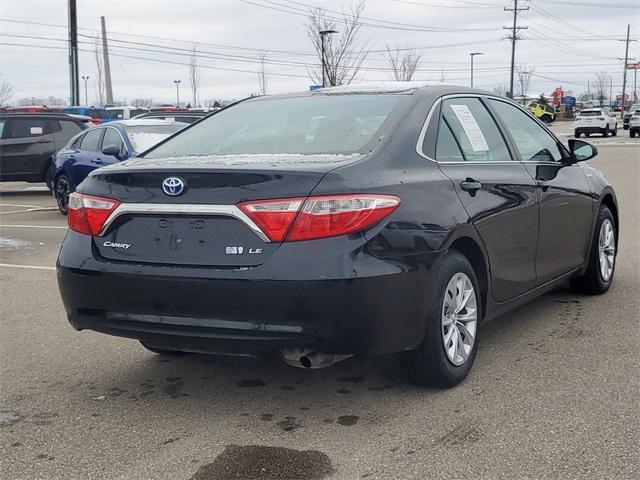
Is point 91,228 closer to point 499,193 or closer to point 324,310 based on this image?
point 324,310

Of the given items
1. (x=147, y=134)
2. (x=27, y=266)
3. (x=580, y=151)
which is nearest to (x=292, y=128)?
(x=580, y=151)

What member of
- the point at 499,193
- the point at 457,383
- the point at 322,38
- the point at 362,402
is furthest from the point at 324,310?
the point at 322,38

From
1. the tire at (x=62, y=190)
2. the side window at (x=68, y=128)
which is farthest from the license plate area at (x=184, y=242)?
the side window at (x=68, y=128)

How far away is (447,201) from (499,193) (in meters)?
0.68

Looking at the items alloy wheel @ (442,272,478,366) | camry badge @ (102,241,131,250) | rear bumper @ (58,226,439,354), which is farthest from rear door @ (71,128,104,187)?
alloy wheel @ (442,272,478,366)

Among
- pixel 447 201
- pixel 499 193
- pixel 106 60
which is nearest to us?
pixel 447 201

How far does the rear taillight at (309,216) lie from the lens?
3543 millimetres

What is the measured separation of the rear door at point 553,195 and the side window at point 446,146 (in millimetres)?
855

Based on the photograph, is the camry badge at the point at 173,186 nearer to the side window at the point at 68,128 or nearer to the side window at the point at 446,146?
the side window at the point at 446,146

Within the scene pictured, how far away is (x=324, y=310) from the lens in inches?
139

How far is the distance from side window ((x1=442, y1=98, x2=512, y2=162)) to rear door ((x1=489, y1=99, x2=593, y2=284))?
0.22 m

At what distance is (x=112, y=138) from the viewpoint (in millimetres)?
12156

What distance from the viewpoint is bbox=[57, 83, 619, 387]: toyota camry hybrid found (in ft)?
11.7

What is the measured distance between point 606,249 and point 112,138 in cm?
801
